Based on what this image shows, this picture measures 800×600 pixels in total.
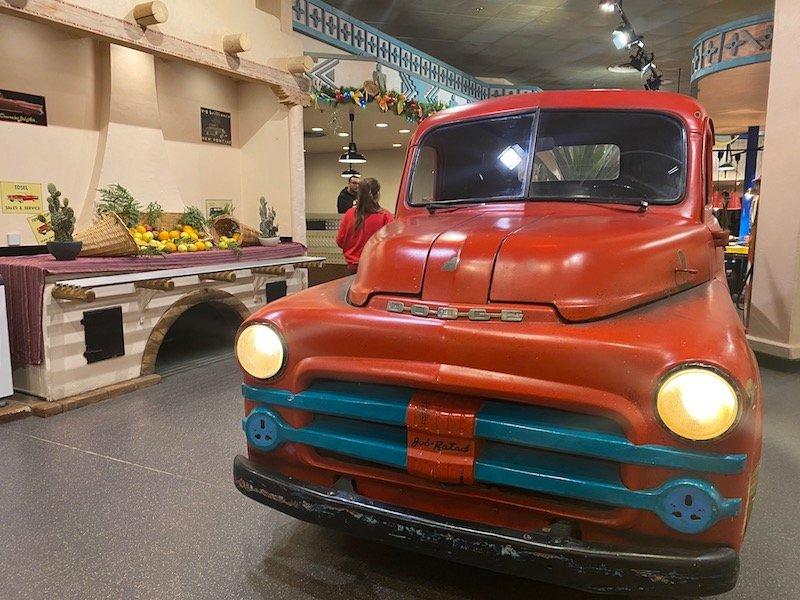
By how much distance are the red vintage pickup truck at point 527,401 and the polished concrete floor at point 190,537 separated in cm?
44

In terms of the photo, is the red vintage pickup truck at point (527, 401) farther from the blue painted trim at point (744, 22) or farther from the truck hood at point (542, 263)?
the blue painted trim at point (744, 22)

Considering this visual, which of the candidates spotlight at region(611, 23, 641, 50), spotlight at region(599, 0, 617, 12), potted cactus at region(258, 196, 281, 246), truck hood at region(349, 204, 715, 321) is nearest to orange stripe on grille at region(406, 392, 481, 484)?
truck hood at region(349, 204, 715, 321)

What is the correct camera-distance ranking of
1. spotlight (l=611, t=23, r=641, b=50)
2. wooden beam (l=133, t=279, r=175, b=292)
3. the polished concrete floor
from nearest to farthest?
the polished concrete floor < wooden beam (l=133, t=279, r=175, b=292) < spotlight (l=611, t=23, r=641, b=50)

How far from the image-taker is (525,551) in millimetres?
1445

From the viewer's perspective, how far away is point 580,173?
2477 millimetres

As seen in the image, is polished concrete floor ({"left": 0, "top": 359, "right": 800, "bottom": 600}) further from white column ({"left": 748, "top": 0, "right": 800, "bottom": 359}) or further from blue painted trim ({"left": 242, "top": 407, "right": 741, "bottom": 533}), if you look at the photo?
white column ({"left": 748, "top": 0, "right": 800, "bottom": 359})

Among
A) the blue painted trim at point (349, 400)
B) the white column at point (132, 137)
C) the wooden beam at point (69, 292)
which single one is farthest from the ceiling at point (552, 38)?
the blue painted trim at point (349, 400)

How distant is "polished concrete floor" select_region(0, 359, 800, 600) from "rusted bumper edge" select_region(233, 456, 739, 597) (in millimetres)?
443

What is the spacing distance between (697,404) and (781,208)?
14.5 feet

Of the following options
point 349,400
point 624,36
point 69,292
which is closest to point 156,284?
point 69,292

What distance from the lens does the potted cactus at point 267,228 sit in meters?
6.13

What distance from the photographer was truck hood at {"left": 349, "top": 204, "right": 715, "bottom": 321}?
5.30 feet

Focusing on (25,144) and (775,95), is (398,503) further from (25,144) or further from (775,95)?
(775,95)

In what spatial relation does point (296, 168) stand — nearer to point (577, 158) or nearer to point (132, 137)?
point (132, 137)
